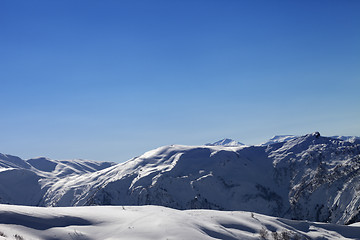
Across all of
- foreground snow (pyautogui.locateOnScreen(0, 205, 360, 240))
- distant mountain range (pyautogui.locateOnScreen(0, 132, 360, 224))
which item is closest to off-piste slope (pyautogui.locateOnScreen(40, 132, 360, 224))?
distant mountain range (pyautogui.locateOnScreen(0, 132, 360, 224))

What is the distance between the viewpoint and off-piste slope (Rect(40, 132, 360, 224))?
113438mm

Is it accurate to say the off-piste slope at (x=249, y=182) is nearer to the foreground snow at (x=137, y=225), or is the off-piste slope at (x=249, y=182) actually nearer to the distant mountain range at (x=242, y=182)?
the distant mountain range at (x=242, y=182)

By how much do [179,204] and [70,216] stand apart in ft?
280

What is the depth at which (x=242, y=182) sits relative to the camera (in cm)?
13112

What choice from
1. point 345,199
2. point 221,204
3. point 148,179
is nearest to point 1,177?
point 148,179

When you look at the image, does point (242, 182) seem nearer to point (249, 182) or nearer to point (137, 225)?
point (249, 182)

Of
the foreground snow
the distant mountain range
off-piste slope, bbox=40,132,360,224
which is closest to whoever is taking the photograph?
the foreground snow

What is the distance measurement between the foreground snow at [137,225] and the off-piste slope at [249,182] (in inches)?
2420

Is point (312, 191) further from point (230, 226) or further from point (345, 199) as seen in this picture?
point (230, 226)

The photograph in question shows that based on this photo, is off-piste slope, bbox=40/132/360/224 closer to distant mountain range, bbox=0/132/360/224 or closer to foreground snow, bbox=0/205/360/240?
distant mountain range, bbox=0/132/360/224

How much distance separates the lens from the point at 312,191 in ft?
388

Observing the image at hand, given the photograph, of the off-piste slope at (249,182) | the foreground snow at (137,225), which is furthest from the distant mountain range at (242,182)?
the foreground snow at (137,225)

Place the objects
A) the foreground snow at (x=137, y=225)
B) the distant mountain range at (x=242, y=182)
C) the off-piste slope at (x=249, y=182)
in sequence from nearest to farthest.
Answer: the foreground snow at (x=137, y=225)
the off-piste slope at (x=249, y=182)
the distant mountain range at (x=242, y=182)

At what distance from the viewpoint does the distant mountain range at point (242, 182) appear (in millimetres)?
113875
